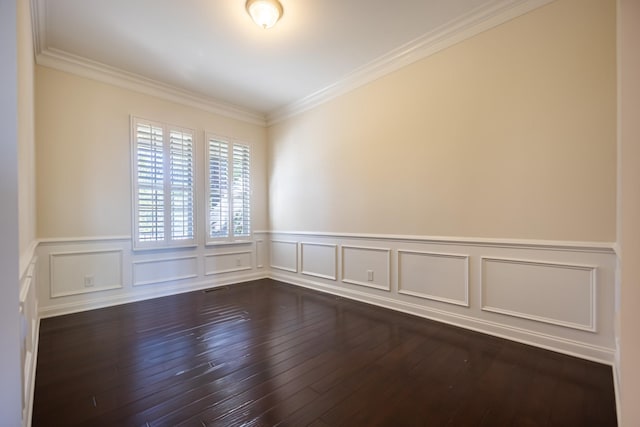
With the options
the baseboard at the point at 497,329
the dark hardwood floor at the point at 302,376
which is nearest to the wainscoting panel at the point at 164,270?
the dark hardwood floor at the point at 302,376

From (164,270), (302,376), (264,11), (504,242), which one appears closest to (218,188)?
(164,270)

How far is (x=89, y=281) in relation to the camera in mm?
3426

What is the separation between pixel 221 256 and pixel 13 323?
355cm

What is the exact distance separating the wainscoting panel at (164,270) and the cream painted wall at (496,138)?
233cm

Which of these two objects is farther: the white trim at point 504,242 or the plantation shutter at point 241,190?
the plantation shutter at point 241,190

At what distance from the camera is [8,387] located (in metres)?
1.11

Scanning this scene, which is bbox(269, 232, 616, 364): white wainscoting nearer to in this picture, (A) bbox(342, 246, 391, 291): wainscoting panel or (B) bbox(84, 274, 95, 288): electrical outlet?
(A) bbox(342, 246, 391, 291): wainscoting panel

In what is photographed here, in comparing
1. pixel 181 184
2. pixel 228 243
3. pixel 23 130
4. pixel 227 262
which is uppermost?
pixel 23 130

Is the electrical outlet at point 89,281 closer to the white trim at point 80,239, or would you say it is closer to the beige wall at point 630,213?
the white trim at point 80,239

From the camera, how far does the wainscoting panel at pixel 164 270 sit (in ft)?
12.5

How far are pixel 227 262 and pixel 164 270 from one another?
3.15 feet

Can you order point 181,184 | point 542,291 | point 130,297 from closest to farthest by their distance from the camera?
1. point 542,291
2. point 130,297
3. point 181,184

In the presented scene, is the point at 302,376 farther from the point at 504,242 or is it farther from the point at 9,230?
the point at 504,242

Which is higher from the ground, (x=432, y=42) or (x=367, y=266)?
(x=432, y=42)
